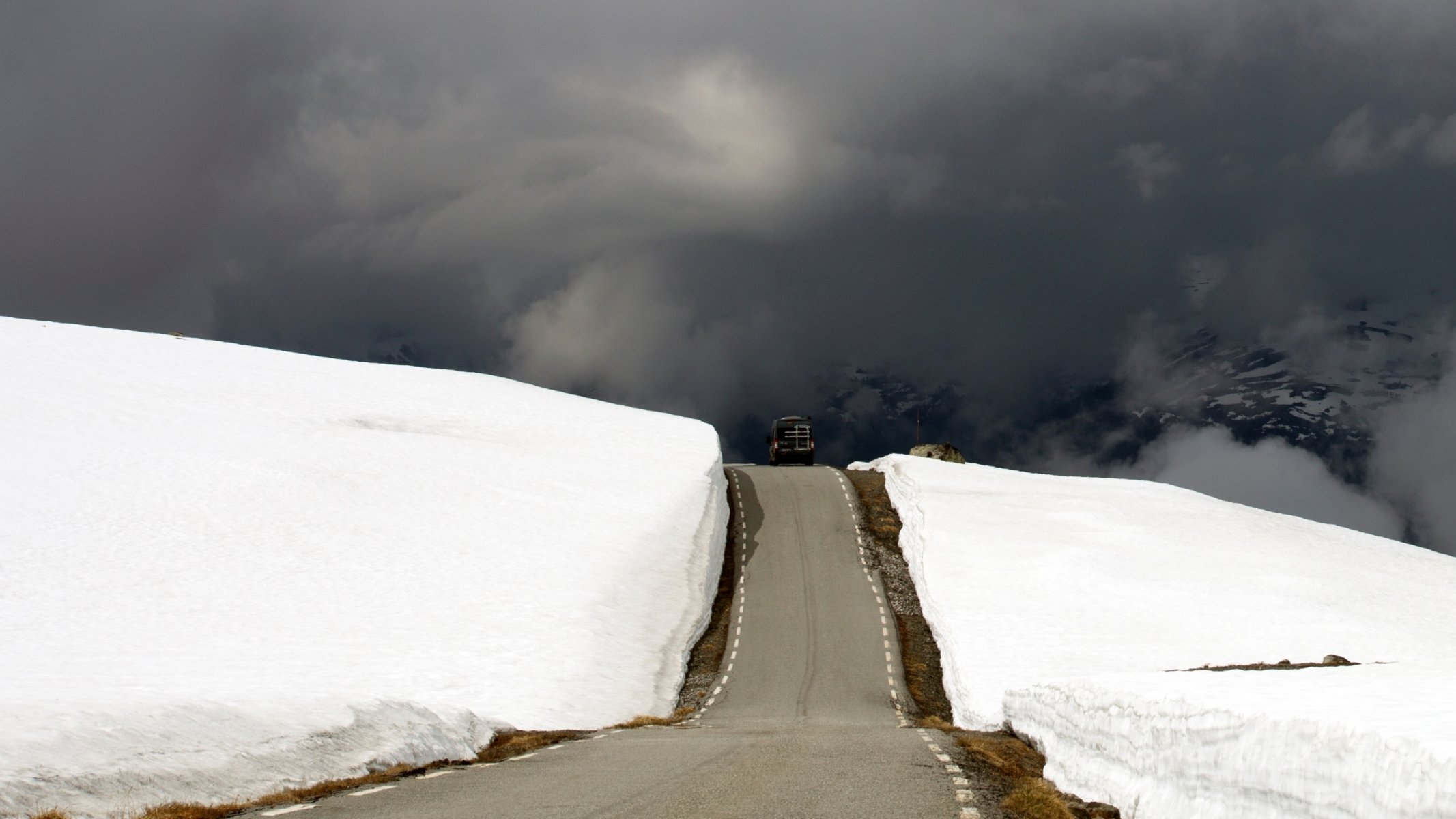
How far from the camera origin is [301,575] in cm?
3753

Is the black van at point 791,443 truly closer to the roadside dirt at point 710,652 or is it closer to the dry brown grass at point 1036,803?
the roadside dirt at point 710,652

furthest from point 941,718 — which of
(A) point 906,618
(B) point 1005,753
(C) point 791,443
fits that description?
(C) point 791,443

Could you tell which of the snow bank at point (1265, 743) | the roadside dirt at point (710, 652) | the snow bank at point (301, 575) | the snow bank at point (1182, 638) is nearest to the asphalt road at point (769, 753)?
the roadside dirt at point (710, 652)

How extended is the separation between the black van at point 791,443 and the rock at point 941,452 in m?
8.55

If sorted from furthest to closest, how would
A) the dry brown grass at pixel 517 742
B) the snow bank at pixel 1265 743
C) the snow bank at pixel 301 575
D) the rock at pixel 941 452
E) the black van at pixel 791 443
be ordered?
the rock at pixel 941 452 < the black van at pixel 791 443 < the dry brown grass at pixel 517 742 < the snow bank at pixel 301 575 < the snow bank at pixel 1265 743

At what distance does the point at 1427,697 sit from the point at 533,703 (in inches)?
860

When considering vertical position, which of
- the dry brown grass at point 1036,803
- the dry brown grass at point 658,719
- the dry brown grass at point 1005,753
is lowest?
the dry brown grass at point 658,719

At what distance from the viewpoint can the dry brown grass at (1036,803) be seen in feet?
39.9

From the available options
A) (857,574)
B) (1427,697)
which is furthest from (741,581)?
(1427,697)

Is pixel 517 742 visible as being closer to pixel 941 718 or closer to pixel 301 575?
pixel 941 718

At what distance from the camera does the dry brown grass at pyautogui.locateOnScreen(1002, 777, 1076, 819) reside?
12.2 m

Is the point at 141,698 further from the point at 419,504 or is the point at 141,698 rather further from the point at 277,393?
the point at 277,393

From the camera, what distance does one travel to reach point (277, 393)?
6631 cm

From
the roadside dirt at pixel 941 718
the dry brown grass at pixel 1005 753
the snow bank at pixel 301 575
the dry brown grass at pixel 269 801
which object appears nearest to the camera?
the dry brown grass at pixel 269 801
